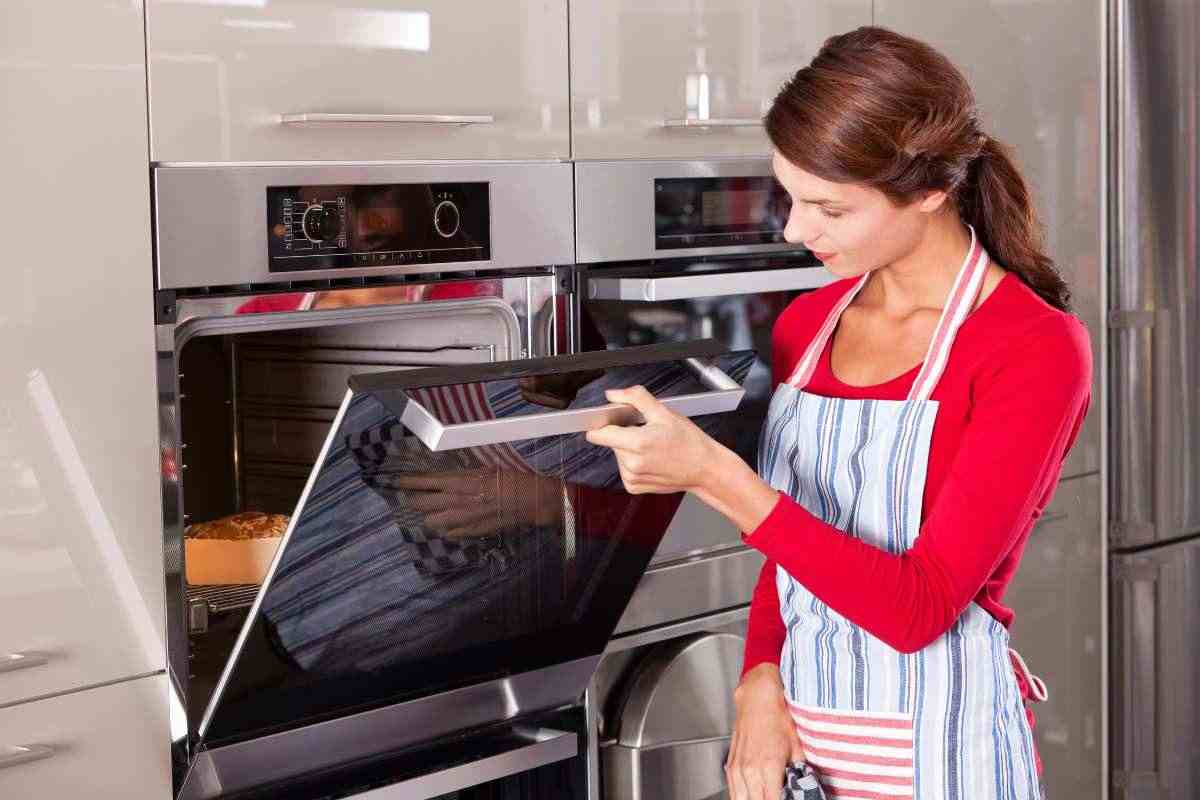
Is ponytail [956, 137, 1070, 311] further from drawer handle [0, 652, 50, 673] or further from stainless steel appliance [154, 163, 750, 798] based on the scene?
drawer handle [0, 652, 50, 673]

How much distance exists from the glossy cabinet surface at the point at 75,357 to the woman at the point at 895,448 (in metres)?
0.44

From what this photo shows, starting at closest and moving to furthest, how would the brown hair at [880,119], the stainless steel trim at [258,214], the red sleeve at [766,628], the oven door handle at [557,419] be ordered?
the oven door handle at [557,419], the brown hair at [880,119], the stainless steel trim at [258,214], the red sleeve at [766,628]

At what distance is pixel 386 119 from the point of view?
1.48 m

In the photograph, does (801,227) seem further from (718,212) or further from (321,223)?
(718,212)

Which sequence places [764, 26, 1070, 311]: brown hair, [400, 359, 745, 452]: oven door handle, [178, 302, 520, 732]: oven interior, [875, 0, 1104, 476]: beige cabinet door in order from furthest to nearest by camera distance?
[875, 0, 1104, 476]: beige cabinet door < [178, 302, 520, 732]: oven interior < [764, 26, 1070, 311]: brown hair < [400, 359, 745, 452]: oven door handle

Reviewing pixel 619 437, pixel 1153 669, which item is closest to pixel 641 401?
pixel 619 437

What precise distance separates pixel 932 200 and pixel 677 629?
70 cm

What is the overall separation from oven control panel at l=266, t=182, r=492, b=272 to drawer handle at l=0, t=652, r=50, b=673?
387 millimetres

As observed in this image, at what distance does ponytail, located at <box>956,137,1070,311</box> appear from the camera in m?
1.36

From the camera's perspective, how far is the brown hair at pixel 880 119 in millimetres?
1249

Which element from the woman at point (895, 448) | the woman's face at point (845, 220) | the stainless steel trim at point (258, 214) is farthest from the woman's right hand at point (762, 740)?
the stainless steel trim at point (258, 214)

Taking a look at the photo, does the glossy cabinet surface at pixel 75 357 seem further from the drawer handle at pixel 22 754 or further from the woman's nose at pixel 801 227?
the woman's nose at pixel 801 227

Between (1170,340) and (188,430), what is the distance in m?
1.61

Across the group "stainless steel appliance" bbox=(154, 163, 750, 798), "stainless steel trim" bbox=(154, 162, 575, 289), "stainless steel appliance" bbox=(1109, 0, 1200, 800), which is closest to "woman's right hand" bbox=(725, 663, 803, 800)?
"stainless steel appliance" bbox=(154, 163, 750, 798)
